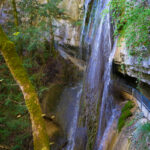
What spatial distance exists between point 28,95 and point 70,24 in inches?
374

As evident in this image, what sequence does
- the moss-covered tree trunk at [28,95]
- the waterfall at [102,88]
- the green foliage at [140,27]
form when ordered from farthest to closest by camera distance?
the waterfall at [102,88] < the green foliage at [140,27] < the moss-covered tree trunk at [28,95]

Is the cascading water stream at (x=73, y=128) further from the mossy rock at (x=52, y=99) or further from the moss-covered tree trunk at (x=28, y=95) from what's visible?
the moss-covered tree trunk at (x=28, y=95)

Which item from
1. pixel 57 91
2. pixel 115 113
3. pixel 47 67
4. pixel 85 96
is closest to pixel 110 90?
pixel 115 113

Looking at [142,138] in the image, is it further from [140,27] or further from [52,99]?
[52,99]

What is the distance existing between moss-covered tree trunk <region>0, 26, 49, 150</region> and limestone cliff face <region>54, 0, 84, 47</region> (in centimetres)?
831

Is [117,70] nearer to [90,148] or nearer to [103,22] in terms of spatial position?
[103,22]

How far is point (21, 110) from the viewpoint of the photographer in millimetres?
6582

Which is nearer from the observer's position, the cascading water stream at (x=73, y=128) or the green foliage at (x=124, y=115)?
the green foliage at (x=124, y=115)

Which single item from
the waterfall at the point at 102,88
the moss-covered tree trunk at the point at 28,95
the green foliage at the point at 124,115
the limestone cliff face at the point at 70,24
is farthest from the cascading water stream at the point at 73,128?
the limestone cliff face at the point at 70,24

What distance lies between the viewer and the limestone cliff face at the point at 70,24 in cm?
1077

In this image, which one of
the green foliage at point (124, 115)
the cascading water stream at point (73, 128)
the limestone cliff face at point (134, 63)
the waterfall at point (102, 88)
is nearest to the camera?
the limestone cliff face at point (134, 63)

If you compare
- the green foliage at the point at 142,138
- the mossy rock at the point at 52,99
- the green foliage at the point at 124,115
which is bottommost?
the mossy rock at the point at 52,99

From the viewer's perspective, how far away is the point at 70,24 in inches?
437

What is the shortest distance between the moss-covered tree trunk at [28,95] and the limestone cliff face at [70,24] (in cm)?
831
